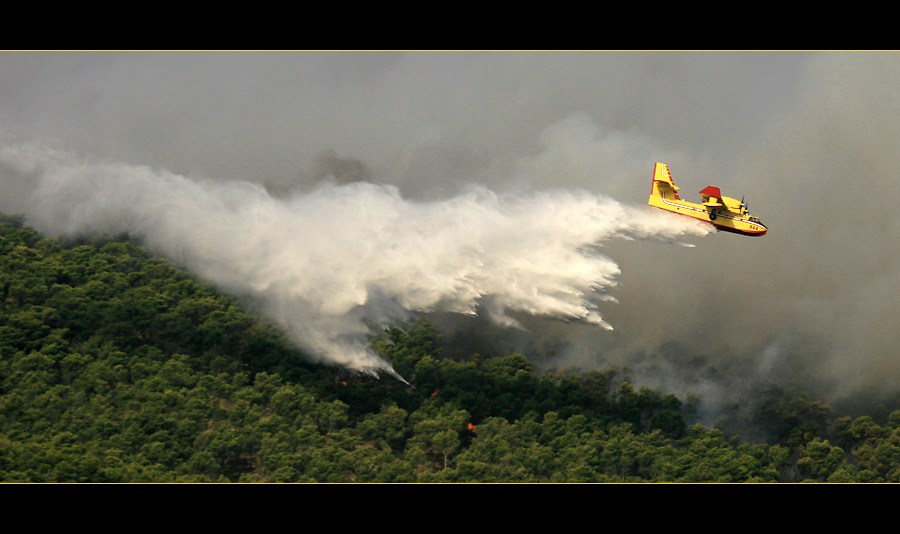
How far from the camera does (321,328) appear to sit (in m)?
60.3

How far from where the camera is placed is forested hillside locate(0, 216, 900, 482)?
62.4 metres

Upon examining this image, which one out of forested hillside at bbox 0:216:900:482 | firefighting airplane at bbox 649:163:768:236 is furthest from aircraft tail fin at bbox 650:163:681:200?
forested hillside at bbox 0:216:900:482

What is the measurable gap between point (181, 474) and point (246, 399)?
736 cm

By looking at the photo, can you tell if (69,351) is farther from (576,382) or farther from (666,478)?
(666,478)

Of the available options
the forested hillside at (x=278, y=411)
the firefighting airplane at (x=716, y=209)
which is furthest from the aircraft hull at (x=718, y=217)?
the forested hillside at (x=278, y=411)

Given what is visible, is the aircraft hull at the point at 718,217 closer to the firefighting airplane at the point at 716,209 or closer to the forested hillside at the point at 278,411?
the firefighting airplane at the point at 716,209

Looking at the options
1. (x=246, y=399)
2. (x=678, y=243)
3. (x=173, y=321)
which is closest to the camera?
(x=678, y=243)

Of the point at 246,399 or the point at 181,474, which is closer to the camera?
the point at 181,474

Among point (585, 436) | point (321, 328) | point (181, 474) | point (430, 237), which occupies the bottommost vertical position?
point (181, 474)

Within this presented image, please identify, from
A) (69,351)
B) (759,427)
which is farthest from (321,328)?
(759,427)

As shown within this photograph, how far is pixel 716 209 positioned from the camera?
49.1m

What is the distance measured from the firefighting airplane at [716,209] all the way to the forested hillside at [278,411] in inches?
886

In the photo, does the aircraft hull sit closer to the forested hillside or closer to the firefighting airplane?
the firefighting airplane

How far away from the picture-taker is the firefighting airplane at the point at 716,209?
48.6 m
